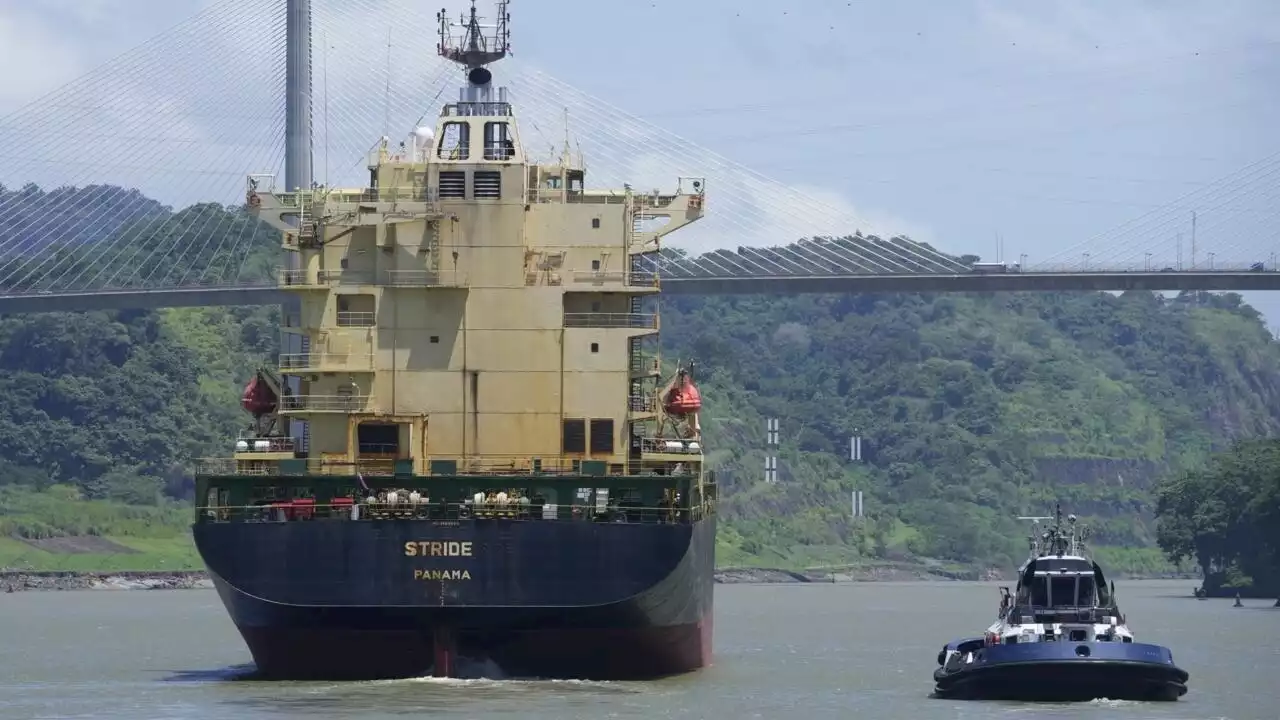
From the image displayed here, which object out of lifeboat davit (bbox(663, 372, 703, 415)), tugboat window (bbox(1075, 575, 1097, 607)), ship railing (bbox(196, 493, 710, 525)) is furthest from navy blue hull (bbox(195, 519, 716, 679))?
lifeboat davit (bbox(663, 372, 703, 415))

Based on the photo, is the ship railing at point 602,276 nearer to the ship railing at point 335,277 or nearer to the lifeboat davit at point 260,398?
the ship railing at point 335,277

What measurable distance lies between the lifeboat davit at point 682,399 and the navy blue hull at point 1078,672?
11114 millimetres

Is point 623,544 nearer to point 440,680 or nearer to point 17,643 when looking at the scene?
point 440,680

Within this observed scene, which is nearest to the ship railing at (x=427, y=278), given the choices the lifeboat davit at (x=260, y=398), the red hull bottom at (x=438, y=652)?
the lifeboat davit at (x=260, y=398)

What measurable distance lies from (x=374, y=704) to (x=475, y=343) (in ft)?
31.9

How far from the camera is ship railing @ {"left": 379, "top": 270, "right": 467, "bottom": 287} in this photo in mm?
56531

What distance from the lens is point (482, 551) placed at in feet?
170

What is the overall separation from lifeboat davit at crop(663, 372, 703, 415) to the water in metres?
5.79

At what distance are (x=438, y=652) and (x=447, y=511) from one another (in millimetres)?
2881

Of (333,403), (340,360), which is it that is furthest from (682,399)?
(333,403)

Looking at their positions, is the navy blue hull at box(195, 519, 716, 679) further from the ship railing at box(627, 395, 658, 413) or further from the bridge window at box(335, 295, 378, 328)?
the bridge window at box(335, 295, 378, 328)

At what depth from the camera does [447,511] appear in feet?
174

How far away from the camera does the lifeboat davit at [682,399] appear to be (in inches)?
2391

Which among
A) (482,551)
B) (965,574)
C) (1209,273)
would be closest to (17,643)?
(482,551)
